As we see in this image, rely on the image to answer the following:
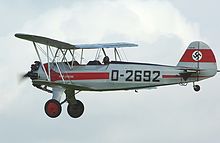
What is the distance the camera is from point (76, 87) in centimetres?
6912

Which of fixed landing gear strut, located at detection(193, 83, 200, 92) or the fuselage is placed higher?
the fuselage

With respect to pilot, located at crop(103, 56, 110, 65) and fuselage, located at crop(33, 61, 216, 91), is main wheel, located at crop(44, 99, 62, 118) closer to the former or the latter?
fuselage, located at crop(33, 61, 216, 91)

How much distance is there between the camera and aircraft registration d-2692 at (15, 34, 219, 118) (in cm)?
6806

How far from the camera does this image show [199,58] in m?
68.3

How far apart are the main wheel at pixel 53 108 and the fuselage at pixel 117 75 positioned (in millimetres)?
946

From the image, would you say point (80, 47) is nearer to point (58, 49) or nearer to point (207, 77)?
point (58, 49)

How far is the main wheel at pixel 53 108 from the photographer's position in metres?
68.6

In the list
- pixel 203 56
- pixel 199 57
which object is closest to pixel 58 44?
pixel 199 57

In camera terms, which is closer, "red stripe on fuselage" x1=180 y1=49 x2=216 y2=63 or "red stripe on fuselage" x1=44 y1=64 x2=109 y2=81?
"red stripe on fuselage" x1=180 y1=49 x2=216 y2=63

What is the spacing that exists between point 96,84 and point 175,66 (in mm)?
3285

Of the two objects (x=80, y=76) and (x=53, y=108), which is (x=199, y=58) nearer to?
(x=80, y=76)

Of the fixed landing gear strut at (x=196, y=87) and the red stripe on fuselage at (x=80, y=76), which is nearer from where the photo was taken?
the fixed landing gear strut at (x=196, y=87)

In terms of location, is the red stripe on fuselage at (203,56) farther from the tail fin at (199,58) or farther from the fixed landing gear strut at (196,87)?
the fixed landing gear strut at (196,87)

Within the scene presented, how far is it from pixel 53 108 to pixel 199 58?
240 inches
